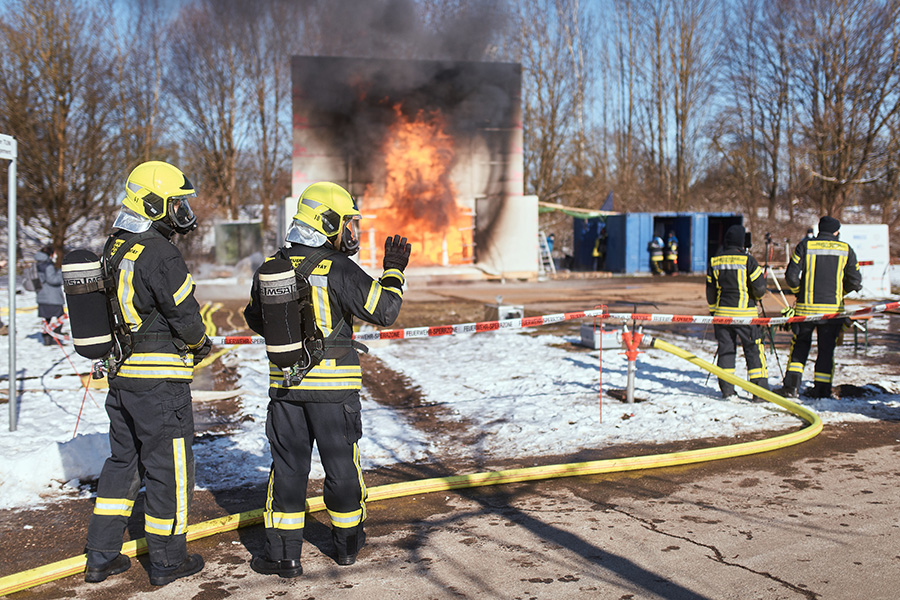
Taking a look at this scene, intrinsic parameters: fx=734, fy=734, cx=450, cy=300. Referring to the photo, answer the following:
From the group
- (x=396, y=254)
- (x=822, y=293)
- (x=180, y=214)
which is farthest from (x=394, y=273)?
(x=822, y=293)

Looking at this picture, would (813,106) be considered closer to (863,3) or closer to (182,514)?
(863,3)

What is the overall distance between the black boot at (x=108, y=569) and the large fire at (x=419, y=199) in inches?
762

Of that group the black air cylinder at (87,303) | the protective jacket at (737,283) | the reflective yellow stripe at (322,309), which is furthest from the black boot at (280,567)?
the protective jacket at (737,283)

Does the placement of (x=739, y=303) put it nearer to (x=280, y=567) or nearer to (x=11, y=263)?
(x=280, y=567)

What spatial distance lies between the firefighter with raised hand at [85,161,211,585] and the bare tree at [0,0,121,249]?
20.1 m

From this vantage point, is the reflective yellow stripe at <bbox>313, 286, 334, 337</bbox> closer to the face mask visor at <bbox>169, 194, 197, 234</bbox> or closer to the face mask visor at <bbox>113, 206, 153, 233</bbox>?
the face mask visor at <bbox>169, 194, 197, 234</bbox>

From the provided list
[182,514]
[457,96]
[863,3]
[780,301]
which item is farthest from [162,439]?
[863,3]

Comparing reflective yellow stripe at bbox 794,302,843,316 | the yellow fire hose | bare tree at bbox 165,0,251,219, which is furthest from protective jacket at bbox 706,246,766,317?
bare tree at bbox 165,0,251,219

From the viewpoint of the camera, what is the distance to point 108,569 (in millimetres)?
3408

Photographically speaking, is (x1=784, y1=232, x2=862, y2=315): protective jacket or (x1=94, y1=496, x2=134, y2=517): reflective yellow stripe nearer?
(x1=94, y1=496, x2=134, y2=517): reflective yellow stripe

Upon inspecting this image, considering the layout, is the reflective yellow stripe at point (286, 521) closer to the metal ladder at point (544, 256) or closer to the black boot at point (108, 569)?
the black boot at point (108, 569)

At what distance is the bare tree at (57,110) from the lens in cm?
2033

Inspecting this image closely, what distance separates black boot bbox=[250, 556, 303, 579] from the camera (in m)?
3.39

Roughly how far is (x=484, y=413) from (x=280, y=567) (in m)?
3.68
